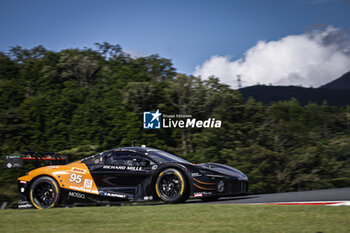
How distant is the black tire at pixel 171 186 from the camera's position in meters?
8.25

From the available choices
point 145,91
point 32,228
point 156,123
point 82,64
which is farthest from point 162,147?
point 82,64

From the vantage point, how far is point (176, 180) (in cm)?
838

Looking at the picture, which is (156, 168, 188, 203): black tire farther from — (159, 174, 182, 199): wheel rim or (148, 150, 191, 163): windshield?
(148, 150, 191, 163): windshield

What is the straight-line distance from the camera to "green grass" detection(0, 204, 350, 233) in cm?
528

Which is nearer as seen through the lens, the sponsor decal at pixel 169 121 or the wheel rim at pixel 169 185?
the wheel rim at pixel 169 185

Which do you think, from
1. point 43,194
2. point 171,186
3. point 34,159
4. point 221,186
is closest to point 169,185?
point 171,186

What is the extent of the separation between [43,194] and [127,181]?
200 centimetres

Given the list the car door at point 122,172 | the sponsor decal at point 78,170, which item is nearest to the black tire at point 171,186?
the car door at point 122,172

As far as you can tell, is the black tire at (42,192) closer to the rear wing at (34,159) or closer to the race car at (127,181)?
the race car at (127,181)

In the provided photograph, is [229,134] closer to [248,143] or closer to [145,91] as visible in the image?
[248,143]

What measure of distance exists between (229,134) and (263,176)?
2.67 meters

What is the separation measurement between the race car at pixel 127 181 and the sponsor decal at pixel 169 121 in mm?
8990

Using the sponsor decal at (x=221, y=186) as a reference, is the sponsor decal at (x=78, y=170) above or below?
above

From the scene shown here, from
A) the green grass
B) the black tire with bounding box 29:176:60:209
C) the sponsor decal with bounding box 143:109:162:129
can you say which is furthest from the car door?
the sponsor decal with bounding box 143:109:162:129
